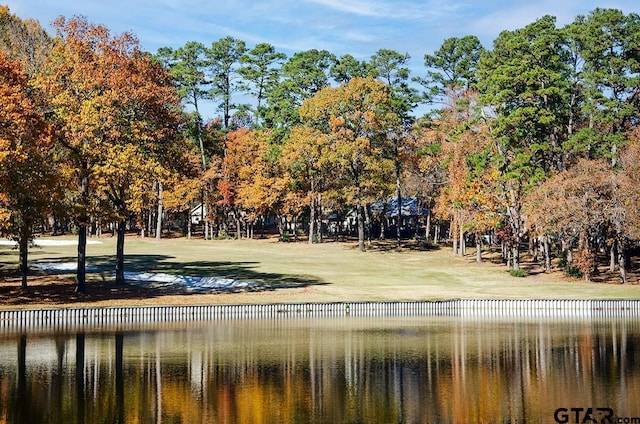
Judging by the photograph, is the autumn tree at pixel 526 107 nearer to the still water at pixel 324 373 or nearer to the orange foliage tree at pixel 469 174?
the orange foliage tree at pixel 469 174

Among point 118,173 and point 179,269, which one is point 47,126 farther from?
point 179,269

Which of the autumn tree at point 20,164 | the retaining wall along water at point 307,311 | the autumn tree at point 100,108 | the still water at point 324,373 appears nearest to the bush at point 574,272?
the retaining wall along water at point 307,311

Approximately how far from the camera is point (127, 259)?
7262cm

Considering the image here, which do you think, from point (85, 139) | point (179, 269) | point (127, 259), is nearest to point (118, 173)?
point (85, 139)

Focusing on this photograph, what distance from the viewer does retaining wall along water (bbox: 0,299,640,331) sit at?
44.5m

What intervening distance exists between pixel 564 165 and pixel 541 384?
48041 mm

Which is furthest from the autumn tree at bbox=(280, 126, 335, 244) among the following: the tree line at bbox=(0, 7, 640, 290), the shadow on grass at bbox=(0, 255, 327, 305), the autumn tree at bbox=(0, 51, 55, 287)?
the autumn tree at bbox=(0, 51, 55, 287)

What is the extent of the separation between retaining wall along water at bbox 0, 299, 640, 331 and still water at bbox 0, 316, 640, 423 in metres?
2.40

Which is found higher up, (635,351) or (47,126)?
(47,126)

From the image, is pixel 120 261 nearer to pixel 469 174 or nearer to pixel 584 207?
pixel 469 174

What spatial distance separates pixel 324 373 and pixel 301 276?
35254mm

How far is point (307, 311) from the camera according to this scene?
163ft

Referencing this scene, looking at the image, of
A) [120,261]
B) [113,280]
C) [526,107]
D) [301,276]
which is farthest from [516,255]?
[113,280]

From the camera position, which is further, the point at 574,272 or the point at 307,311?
the point at 574,272
